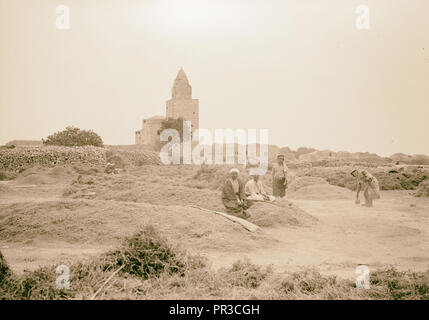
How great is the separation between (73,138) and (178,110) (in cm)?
2221

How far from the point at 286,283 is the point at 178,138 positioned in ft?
154

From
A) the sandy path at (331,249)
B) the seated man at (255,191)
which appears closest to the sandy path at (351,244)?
the sandy path at (331,249)

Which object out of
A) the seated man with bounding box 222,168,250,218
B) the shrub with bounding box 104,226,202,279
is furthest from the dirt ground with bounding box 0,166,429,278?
the shrub with bounding box 104,226,202,279

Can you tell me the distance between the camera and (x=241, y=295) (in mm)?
4988

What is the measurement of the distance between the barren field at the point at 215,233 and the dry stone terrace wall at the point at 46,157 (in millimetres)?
11885

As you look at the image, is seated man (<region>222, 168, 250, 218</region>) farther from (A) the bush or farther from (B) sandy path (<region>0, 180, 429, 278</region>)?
(A) the bush

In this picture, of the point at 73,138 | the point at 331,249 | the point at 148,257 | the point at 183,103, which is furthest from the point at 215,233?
the point at 183,103

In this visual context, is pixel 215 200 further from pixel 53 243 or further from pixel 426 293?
pixel 426 293

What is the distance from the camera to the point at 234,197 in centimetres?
1045

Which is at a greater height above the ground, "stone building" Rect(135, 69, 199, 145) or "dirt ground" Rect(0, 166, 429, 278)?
"stone building" Rect(135, 69, 199, 145)

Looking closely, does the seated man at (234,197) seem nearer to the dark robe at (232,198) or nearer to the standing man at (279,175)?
the dark robe at (232,198)

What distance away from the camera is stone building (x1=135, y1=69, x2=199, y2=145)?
54.3 m

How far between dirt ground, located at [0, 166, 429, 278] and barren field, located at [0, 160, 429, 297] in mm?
18

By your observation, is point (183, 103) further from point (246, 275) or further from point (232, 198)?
point (246, 275)
